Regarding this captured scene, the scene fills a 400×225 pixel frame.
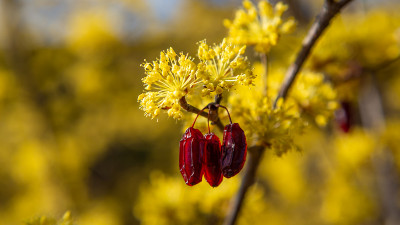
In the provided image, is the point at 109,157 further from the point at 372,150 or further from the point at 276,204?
the point at 372,150

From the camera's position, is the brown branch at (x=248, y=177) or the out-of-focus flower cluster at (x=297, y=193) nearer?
the brown branch at (x=248, y=177)

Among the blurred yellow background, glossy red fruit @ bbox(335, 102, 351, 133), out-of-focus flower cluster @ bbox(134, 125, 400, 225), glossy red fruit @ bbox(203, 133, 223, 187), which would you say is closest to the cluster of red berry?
glossy red fruit @ bbox(203, 133, 223, 187)

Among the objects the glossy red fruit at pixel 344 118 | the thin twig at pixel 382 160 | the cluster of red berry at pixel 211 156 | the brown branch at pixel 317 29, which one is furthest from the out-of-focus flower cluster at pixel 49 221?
the thin twig at pixel 382 160

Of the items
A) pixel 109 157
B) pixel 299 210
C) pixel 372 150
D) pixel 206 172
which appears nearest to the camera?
pixel 206 172

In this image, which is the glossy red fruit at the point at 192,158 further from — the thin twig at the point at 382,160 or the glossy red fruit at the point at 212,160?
the thin twig at the point at 382,160

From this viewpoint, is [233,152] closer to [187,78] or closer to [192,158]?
[192,158]

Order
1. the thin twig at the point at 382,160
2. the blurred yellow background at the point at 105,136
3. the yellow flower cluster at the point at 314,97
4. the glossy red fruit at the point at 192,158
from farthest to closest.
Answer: the blurred yellow background at the point at 105,136, the thin twig at the point at 382,160, the yellow flower cluster at the point at 314,97, the glossy red fruit at the point at 192,158

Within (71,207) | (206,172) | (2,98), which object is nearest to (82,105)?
(2,98)

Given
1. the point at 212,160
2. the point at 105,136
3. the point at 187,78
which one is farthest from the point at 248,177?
the point at 105,136
